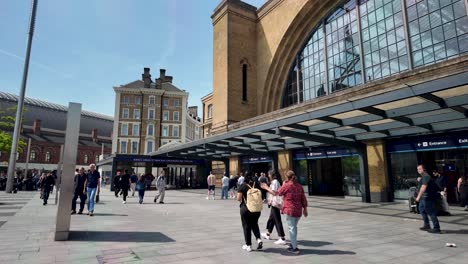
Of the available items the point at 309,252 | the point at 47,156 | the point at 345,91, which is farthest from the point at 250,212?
the point at 47,156

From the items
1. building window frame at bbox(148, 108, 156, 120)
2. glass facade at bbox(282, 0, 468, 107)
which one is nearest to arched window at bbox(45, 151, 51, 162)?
building window frame at bbox(148, 108, 156, 120)

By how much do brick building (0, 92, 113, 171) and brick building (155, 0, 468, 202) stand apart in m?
46.9

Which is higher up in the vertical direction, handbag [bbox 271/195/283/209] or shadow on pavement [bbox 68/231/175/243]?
handbag [bbox 271/195/283/209]

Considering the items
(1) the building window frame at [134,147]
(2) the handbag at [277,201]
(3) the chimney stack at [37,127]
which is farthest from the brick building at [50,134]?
(2) the handbag at [277,201]

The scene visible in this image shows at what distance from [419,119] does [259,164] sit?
13661 mm

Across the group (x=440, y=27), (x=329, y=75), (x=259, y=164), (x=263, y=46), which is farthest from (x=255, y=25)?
(x=440, y=27)

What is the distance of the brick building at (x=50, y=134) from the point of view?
196 feet

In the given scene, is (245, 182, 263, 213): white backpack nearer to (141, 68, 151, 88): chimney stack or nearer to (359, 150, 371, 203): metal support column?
(359, 150, 371, 203): metal support column

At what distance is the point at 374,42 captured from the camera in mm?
17719

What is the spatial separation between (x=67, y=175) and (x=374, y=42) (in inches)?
689

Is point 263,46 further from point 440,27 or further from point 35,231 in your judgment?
point 35,231

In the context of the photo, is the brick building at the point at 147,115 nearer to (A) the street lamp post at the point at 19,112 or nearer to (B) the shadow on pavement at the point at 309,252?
(A) the street lamp post at the point at 19,112

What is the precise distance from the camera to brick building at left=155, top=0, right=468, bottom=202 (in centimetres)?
1125

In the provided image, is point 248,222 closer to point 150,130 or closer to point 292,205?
point 292,205
